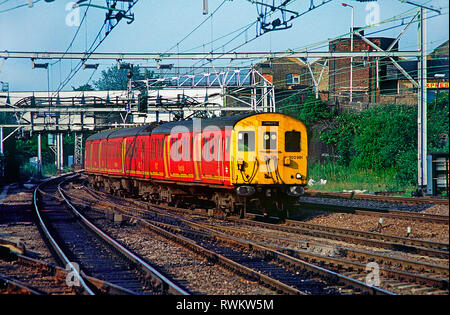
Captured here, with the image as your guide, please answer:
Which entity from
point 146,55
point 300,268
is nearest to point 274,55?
point 146,55

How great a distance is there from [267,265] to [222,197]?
745cm

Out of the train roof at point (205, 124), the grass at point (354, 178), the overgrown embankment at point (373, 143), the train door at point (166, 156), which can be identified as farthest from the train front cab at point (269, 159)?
the grass at point (354, 178)

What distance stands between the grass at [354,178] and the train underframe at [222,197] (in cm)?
899

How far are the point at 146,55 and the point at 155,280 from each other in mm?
20595

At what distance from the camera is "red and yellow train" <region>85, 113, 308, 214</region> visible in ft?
55.1

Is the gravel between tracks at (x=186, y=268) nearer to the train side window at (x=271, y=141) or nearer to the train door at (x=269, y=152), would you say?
the train door at (x=269, y=152)

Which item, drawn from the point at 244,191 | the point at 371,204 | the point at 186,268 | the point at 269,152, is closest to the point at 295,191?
the point at 269,152

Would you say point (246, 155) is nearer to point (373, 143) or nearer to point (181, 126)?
point (181, 126)

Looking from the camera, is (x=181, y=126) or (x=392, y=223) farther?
(x=181, y=126)

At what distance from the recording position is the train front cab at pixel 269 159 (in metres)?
16.7

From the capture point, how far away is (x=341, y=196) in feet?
79.6

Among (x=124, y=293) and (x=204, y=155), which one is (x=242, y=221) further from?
(x=124, y=293)

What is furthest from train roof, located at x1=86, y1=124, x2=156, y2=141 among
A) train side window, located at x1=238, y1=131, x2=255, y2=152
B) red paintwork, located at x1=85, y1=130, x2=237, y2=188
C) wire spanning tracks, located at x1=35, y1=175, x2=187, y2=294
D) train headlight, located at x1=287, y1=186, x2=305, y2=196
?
train headlight, located at x1=287, y1=186, x2=305, y2=196

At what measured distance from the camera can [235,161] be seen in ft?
54.7
